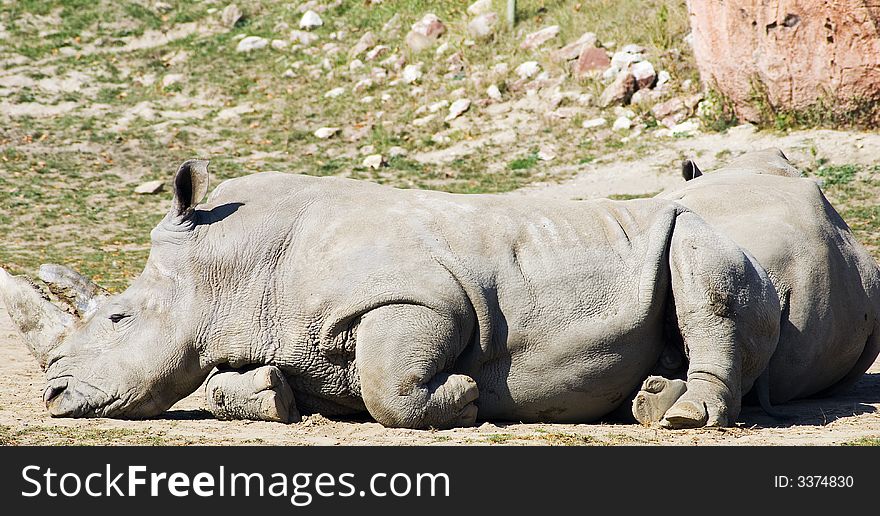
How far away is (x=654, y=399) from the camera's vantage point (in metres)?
6.24

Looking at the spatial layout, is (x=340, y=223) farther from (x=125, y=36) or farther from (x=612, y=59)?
(x=125, y=36)

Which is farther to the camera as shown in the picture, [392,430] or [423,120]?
[423,120]

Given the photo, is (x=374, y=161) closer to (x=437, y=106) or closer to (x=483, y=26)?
(x=437, y=106)

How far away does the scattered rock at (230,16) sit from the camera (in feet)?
77.0

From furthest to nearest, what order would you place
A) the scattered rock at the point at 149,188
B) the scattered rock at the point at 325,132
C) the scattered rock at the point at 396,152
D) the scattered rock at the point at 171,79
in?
the scattered rock at the point at 171,79 < the scattered rock at the point at 325,132 < the scattered rock at the point at 396,152 < the scattered rock at the point at 149,188

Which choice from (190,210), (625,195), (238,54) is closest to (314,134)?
(238,54)

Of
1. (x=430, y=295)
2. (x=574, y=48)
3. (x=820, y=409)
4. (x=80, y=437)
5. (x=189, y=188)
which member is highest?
Result: (x=189, y=188)

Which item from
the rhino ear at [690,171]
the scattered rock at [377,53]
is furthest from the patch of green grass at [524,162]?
the rhino ear at [690,171]

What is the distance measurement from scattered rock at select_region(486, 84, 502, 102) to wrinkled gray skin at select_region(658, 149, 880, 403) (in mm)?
11395

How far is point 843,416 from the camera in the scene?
6.78 meters

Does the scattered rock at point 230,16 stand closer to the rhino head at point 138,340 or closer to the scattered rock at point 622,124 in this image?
the scattered rock at point 622,124

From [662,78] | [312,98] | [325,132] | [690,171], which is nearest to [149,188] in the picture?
[325,132]

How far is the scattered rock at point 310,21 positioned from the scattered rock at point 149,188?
23.1ft

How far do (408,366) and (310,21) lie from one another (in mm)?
17651
